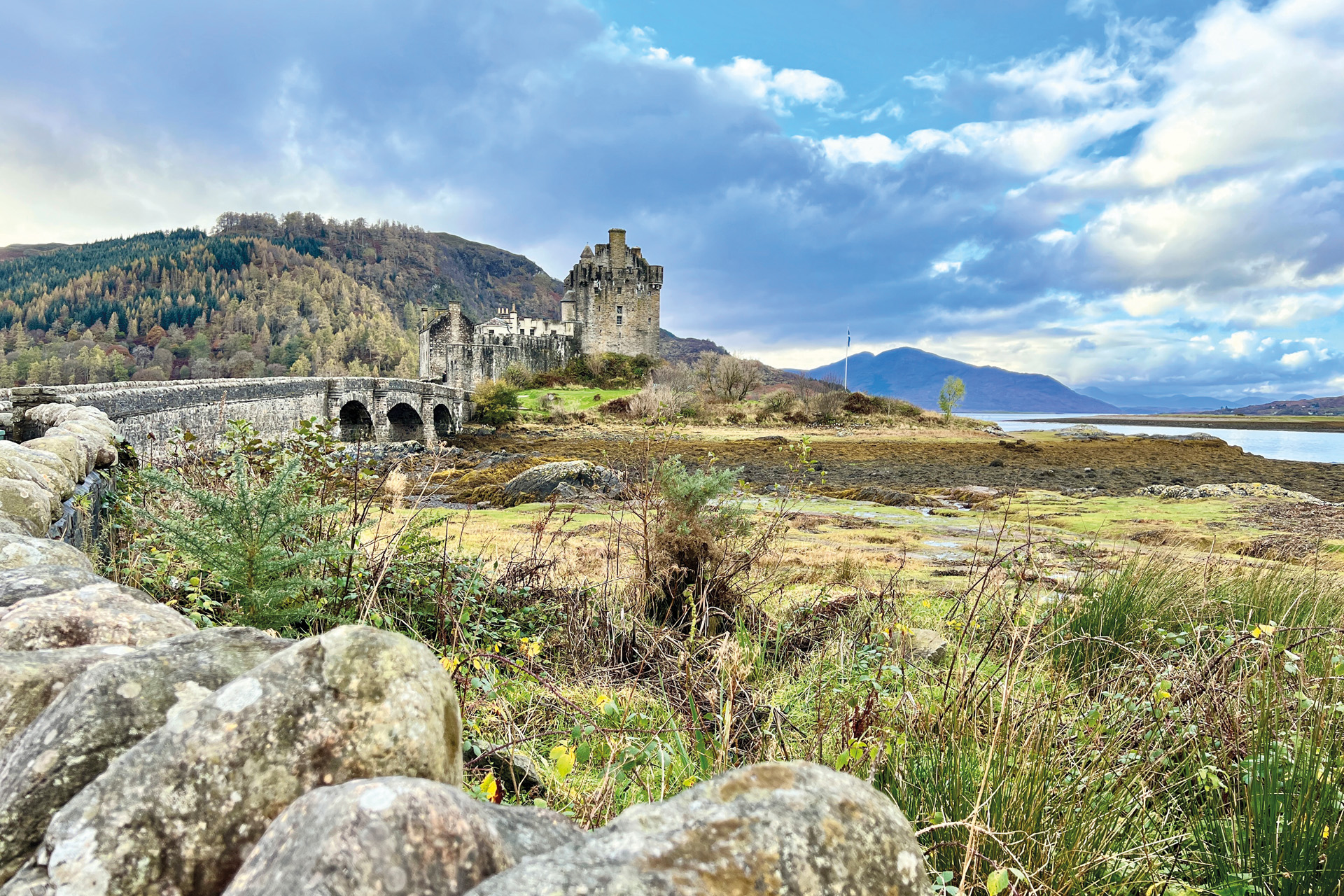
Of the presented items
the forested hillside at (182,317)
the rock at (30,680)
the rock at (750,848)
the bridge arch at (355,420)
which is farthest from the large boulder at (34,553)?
the forested hillside at (182,317)

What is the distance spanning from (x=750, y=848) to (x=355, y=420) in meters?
36.5

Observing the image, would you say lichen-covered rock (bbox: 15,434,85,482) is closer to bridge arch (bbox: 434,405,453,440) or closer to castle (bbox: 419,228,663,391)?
bridge arch (bbox: 434,405,453,440)

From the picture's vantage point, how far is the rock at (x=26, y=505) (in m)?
3.52

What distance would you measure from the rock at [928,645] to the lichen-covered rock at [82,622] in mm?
3992

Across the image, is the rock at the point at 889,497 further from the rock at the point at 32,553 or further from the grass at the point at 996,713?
the rock at the point at 32,553

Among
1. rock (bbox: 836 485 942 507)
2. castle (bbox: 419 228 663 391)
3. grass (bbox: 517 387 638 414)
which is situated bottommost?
rock (bbox: 836 485 942 507)

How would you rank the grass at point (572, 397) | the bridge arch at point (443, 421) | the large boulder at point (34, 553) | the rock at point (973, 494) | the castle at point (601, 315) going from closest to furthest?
the large boulder at point (34, 553) < the rock at point (973, 494) < the bridge arch at point (443, 421) < the grass at point (572, 397) < the castle at point (601, 315)

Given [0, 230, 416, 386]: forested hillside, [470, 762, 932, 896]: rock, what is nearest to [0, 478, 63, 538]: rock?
[470, 762, 932, 896]: rock

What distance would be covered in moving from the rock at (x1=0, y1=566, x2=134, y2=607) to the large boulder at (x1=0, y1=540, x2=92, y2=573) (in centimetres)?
22

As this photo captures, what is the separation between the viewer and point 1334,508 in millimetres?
17359

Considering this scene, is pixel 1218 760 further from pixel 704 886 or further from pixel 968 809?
pixel 704 886

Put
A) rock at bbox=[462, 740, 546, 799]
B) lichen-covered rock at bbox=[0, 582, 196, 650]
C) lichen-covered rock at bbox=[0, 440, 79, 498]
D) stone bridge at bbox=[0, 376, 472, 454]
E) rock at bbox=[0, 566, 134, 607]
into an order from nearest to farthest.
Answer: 1. lichen-covered rock at bbox=[0, 582, 196, 650]
2. rock at bbox=[0, 566, 134, 607]
3. rock at bbox=[462, 740, 546, 799]
4. lichen-covered rock at bbox=[0, 440, 79, 498]
5. stone bridge at bbox=[0, 376, 472, 454]

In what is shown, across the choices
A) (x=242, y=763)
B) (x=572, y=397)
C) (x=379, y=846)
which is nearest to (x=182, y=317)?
(x=572, y=397)

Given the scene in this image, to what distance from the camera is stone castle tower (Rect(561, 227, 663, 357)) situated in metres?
65.1
